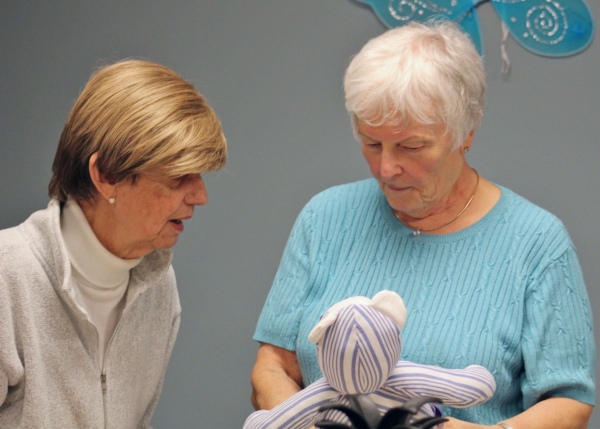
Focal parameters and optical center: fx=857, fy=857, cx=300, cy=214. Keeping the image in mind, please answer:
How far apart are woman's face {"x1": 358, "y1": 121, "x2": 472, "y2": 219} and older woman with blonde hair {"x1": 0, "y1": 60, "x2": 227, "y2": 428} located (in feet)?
0.92

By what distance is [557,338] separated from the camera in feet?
4.97

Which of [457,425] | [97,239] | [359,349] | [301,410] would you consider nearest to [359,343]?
[359,349]

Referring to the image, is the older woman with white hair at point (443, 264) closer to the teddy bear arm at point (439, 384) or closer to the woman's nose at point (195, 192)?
the teddy bear arm at point (439, 384)

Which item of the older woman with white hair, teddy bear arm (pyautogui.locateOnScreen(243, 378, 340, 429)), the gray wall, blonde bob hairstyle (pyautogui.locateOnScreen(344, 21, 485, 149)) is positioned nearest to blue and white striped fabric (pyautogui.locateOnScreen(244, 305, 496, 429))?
teddy bear arm (pyautogui.locateOnScreen(243, 378, 340, 429))

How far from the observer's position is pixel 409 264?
1.61 meters

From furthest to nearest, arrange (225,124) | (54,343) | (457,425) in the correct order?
(225,124), (54,343), (457,425)

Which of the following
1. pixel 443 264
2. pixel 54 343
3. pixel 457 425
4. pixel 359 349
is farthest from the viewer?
pixel 443 264

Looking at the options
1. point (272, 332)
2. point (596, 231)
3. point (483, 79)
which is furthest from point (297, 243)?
point (596, 231)

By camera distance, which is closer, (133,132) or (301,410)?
(301,410)

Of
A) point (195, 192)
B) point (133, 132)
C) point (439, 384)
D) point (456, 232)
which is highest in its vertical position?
point (133, 132)

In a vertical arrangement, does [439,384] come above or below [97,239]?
below

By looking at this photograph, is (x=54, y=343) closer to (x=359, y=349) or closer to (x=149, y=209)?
(x=149, y=209)

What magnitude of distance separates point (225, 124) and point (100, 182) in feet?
2.95

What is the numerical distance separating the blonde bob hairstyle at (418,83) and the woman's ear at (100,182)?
17.5 inches
